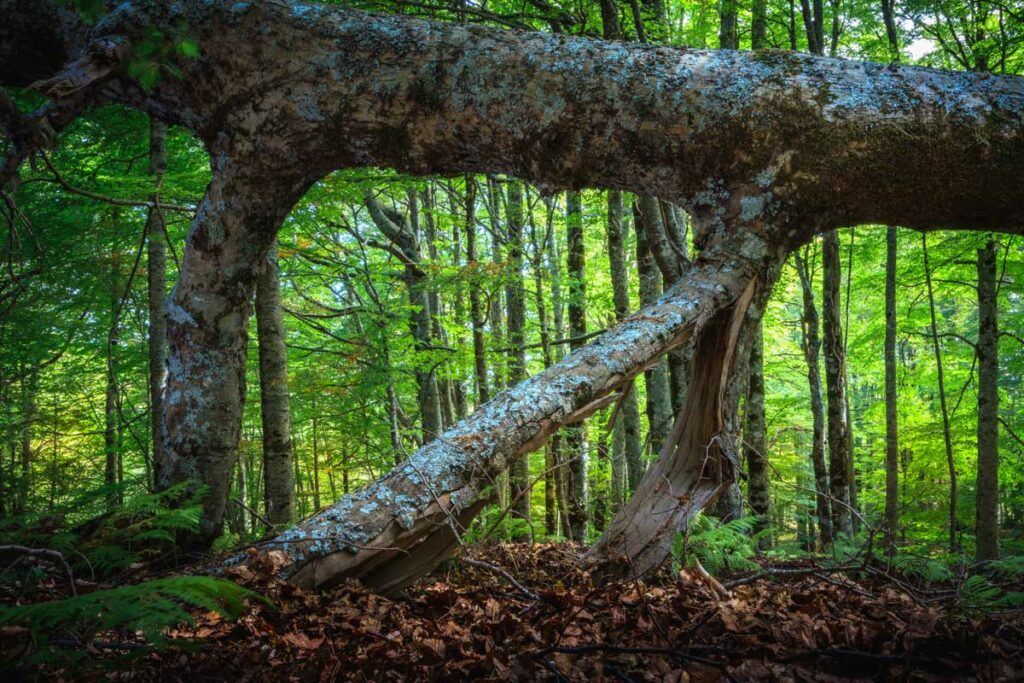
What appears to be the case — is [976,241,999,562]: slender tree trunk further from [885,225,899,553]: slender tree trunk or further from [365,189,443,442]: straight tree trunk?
[365,189,443,442]: straight tree trunk

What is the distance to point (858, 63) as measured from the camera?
3.06 m

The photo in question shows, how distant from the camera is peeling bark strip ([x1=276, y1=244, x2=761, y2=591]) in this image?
266 centimetres

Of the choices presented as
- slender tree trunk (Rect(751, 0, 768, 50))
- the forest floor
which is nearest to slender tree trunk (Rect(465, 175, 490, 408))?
slender tree trunk (Rect(751, 0, 768, 50))

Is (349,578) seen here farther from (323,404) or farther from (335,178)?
(323,404)

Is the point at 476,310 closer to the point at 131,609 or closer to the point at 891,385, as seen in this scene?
the point at 891,385

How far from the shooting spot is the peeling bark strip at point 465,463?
2658mm

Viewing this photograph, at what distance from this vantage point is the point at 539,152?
10.6ft

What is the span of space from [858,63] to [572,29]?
13.1 feet

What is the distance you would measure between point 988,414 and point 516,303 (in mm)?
6948

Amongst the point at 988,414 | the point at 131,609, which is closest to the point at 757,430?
the point at 988,414

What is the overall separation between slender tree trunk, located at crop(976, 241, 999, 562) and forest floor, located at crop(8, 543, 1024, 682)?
16.0ft

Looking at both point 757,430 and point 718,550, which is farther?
point 757,430

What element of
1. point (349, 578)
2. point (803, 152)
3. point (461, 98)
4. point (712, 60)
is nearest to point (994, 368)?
point (803, 152)

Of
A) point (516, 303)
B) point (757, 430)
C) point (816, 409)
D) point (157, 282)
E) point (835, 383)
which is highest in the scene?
point (157, 282)
